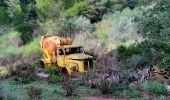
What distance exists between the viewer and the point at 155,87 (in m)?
15.1

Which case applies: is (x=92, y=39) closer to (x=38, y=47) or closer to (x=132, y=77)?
(x=38, y=47)

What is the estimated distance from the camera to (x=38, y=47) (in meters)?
24.3

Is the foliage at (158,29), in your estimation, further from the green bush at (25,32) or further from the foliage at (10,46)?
the green bush at (25,32)

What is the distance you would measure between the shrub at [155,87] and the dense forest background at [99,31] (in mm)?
1382

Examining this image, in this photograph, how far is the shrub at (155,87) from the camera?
48.9ft

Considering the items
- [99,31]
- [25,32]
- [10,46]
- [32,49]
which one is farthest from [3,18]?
[32,49]

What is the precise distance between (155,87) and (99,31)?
1350cm

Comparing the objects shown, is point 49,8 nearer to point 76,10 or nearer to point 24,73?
point 76,10

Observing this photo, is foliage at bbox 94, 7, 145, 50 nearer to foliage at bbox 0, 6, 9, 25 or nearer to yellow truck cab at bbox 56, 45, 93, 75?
yellow truck cab at bbox 56, 45, 93, 75

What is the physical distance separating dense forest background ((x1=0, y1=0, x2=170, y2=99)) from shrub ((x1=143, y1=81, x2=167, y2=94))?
1382 mm

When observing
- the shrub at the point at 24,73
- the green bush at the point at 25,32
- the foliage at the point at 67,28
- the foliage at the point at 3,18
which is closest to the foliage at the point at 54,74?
the shrub at the point at 24,73

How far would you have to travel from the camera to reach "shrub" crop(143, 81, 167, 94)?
14913mm

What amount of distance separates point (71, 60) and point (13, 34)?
8.83 m

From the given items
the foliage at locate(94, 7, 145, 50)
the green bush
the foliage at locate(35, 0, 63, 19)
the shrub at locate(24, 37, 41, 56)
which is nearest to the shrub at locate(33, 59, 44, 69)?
the shrub at locate(24, 37, 41, 56)
